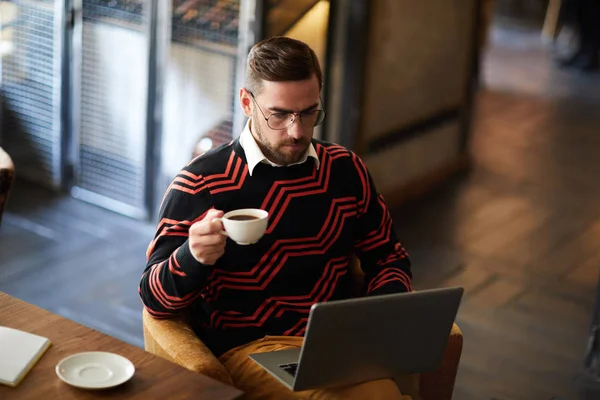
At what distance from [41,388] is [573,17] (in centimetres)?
729

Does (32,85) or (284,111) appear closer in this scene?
(284,111)

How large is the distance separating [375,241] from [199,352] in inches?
22.3

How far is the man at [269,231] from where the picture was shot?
2.20m

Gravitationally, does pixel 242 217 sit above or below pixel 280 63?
below

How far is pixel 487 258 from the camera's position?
4340 millimetres

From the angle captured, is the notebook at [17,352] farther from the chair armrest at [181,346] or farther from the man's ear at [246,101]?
the man's ear at [246,101]

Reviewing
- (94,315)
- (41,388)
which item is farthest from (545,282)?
(41,388)

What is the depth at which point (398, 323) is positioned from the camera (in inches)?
78.9

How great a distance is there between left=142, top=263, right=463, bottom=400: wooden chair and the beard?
39 cm

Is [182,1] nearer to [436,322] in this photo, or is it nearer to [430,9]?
[430,9]

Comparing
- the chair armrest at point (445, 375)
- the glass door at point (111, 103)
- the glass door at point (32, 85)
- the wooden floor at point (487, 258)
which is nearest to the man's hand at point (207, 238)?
the chair armrest at point (445, 375)

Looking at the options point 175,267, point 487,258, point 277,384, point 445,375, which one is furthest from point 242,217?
point 487,258

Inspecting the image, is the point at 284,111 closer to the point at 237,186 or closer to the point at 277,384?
the point at 237,186

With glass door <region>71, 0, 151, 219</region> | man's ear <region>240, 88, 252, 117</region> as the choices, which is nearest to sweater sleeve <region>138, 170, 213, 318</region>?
Answer: man's ear <region>240, 88, 252, 117</region>
